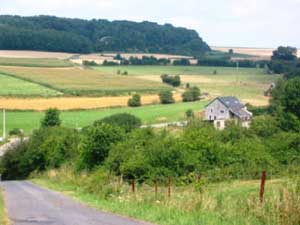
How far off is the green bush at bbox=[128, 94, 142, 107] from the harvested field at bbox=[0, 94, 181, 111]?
0.90m

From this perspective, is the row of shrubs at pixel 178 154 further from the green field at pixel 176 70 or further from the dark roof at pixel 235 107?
the green field at pixel 176 70

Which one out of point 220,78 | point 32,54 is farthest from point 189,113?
point 32,54

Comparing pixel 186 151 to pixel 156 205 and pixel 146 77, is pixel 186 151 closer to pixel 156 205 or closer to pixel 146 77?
pixel 156 205

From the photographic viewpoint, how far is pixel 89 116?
9275cm

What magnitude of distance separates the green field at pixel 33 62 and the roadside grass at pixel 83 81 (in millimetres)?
5847

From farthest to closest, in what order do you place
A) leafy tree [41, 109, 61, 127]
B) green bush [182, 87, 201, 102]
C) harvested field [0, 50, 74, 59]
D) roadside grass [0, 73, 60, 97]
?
harvested field [0, 50, 74, 59] < green bush [182, 87, 201, 102] < roadside grass [0, 73, 60, 97] < leafy tree [41, 109, 61, 127]

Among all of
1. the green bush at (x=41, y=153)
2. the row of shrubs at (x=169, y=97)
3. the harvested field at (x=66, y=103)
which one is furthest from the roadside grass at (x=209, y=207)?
the row of shrubs at (x=169, y=97)

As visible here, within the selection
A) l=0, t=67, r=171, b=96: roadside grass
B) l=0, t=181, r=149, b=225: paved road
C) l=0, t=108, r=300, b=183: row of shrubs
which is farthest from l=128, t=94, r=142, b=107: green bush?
l=0, t=181, r=149, b=225: paved road

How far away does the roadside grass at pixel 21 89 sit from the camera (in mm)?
107294

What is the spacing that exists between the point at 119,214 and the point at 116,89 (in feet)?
329

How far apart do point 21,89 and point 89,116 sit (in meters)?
22.8

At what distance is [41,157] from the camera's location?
62.5 meters

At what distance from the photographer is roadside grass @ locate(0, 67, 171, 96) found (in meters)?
116

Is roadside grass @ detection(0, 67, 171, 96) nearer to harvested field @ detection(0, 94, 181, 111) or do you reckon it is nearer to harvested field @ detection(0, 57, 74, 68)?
harvested field @ detection(0, 94, 181, 111)
